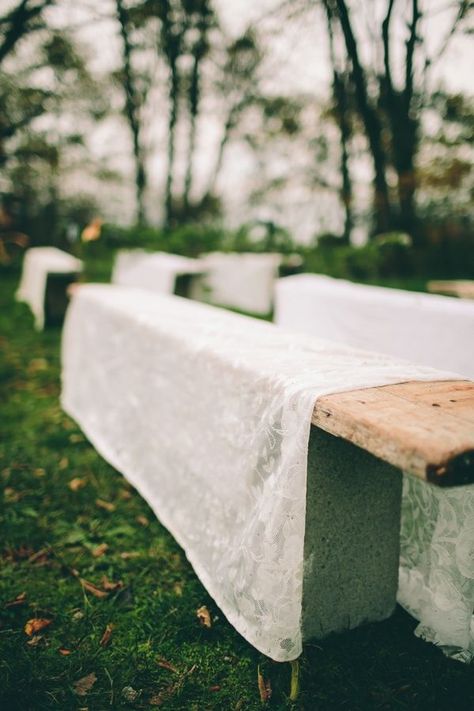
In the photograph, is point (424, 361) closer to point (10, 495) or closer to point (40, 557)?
point (40, 557)

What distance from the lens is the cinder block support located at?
1.62 m

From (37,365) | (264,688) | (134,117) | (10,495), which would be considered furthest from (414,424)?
(134,117)

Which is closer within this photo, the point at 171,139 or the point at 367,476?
the point at 367,476

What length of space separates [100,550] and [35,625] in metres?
0.51

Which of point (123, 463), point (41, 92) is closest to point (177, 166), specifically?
point (41, 92)

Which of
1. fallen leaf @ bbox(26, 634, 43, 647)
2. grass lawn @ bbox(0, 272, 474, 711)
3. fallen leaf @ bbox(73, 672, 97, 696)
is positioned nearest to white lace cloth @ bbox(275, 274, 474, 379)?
grass lawn @ bbox(0, 272, 474, 711)

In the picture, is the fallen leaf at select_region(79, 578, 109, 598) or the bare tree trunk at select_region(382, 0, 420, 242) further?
the bare tree trunk at select_region(382, 0, 420, 242)

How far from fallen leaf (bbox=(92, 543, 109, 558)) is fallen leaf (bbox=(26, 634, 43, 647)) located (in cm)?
51

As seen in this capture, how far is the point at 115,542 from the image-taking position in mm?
2445

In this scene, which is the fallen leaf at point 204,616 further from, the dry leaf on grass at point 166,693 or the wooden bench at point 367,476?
the wooden bench at point 367,476

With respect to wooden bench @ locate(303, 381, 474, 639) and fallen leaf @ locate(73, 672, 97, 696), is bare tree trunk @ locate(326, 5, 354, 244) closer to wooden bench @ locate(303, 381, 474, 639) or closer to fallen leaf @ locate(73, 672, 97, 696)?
wooden bench @ locate(303, 381, 474, 639)

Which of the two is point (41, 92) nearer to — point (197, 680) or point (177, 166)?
point (177, 166)

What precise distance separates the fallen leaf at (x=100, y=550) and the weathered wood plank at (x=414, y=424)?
149 centimetres

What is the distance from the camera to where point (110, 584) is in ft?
7.04
